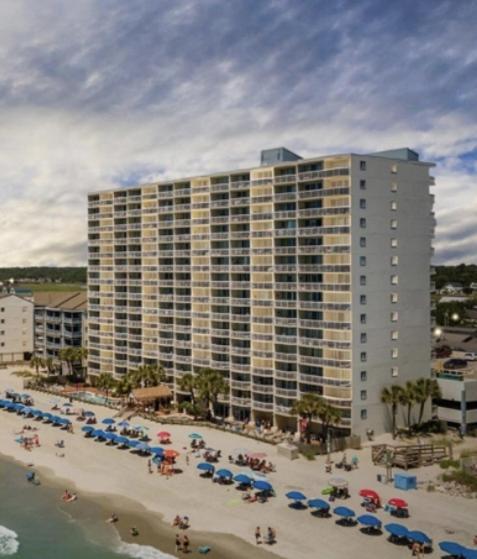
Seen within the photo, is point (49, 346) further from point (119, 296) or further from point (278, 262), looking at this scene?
point (278, 262)

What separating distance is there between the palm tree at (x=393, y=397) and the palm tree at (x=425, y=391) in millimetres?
2864

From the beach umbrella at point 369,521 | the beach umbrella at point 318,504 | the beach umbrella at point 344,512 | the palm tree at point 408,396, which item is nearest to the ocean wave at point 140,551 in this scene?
the beach umbrella at point 318,504

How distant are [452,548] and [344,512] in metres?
10.3

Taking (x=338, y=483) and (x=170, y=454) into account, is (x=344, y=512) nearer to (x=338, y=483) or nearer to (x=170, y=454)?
(x=338, y=483)

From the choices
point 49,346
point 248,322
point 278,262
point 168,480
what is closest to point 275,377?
point 248,322

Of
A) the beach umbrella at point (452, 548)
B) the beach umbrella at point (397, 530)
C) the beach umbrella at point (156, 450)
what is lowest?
the beach umbrella at point (452, 548)

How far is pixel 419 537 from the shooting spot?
174ft

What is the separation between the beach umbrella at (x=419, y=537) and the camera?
53031 millimetres

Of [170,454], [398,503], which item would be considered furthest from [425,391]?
[170,454]

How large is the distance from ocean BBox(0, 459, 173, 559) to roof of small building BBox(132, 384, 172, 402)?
31.8 m

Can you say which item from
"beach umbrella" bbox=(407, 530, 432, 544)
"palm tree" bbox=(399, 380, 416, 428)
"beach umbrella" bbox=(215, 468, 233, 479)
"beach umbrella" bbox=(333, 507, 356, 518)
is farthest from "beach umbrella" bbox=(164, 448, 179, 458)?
"beach umbrella" bbox=(407, 530, 432, 544)

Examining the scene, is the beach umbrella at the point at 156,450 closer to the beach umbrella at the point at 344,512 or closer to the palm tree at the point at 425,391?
the beach umbrella at the point at 344,512

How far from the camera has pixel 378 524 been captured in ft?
186

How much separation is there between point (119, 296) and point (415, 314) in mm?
56824
